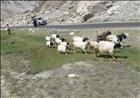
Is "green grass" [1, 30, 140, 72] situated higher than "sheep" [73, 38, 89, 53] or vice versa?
"sheep" [73, 38, 89, 53]

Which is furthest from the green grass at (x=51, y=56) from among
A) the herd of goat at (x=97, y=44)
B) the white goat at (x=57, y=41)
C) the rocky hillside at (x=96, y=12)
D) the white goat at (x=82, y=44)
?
the rocky hillside at (x=96, y=12)

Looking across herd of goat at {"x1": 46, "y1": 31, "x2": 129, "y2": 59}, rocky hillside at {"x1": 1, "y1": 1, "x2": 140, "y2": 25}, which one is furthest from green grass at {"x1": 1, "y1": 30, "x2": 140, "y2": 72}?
rocky hillside at {"x1": 1, "y1": 1, "x2": 140, "y2": 25}

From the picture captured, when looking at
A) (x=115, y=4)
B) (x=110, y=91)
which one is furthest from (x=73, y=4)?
(x=110, y=91)

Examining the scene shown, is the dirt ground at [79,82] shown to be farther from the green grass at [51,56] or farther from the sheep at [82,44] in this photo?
the sheep at [82,44]

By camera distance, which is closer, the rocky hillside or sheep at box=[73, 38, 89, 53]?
sheep at box=[73, 38, 89, 53]

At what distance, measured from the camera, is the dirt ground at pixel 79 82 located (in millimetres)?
30469

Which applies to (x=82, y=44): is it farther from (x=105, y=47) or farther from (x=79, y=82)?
(x=79, y=82)

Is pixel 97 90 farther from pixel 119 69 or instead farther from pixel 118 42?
pixel 118 42

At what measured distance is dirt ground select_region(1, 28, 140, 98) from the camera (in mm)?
30469

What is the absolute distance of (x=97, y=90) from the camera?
101 ft

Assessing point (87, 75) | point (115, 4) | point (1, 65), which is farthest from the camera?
point (115, 4)

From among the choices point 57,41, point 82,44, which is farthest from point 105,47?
point 57,41

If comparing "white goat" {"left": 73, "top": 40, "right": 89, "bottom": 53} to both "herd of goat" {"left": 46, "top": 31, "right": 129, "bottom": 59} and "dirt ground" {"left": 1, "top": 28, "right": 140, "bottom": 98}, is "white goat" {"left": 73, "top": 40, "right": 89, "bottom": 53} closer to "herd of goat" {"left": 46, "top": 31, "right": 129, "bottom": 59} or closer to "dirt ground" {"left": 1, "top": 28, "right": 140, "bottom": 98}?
"herd of goat" {"left": 46, "top": 31, "right": 129, "bottom": 59}

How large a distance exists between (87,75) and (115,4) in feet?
224
